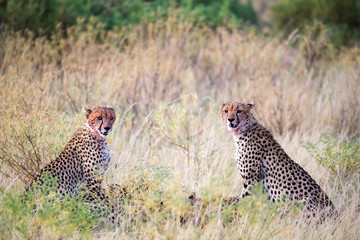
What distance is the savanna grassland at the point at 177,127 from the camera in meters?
3.51

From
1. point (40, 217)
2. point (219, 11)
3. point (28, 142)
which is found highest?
point (219, 11)

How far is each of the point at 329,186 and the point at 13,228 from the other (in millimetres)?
2816

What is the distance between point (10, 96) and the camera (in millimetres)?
4863

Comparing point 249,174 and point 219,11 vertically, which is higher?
point 219,11

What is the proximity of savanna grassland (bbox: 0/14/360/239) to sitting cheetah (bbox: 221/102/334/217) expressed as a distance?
5.4 inches

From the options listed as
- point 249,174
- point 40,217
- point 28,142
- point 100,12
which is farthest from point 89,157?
point 100,12

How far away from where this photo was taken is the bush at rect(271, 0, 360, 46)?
1128 centimetres

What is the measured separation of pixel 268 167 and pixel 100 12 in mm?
6808

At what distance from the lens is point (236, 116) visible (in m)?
4.05

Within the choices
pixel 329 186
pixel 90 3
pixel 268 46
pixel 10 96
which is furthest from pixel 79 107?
pixel 90 3

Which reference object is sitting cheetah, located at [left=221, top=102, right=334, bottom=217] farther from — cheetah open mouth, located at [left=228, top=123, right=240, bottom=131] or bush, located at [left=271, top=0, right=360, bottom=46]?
bush, located at [left=271, top=0, right=360, bottom=46]

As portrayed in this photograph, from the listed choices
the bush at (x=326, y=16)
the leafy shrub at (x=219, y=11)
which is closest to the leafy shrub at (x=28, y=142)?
the leafy shrub at (x=219, y=11)

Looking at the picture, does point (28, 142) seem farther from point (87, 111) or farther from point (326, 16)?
point (326, 16)

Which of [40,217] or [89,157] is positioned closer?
[40,217]
